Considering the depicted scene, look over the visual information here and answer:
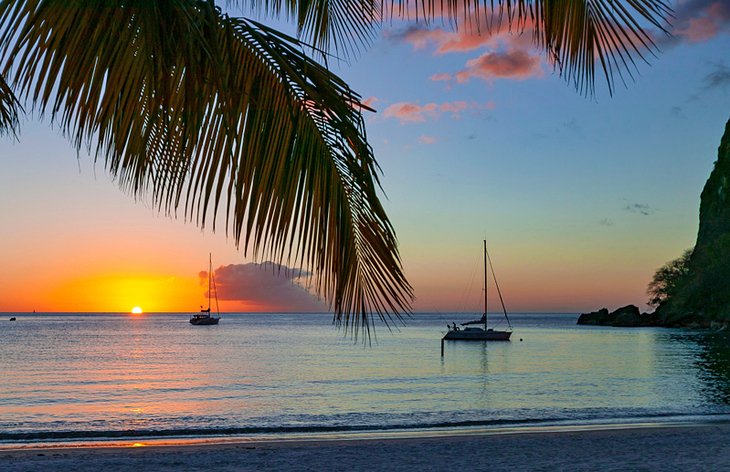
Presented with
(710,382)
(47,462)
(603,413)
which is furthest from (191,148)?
(710,382)

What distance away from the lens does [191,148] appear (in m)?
2.67

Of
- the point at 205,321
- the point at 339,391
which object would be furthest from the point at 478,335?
the point at 205,321

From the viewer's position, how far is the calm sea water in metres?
25.7

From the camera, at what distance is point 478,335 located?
84938mm

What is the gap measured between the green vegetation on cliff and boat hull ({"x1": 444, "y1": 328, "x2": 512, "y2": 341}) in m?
26.0

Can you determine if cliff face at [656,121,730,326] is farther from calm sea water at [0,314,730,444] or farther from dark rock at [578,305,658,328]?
calm sea water at [0,314,730,444]

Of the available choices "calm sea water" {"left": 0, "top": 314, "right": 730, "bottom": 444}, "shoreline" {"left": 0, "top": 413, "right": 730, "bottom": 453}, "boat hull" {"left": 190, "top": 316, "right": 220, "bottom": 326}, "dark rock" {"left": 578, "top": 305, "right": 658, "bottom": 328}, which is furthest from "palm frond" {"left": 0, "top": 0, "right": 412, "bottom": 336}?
"boat hull" {"left": 190, "top": 316, "right": 220, "bottom": 326}

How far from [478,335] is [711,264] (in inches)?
1147

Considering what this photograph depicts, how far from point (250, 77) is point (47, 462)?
13.4 meters

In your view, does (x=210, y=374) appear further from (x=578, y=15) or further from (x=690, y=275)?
(x=690, y=275)

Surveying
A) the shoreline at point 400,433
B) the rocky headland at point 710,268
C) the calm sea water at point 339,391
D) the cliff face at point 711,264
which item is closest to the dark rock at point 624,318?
the rocky headland at point 710,268

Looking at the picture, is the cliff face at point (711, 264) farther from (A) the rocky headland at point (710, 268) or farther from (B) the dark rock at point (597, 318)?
(B) the dark rock at point (597, 318)

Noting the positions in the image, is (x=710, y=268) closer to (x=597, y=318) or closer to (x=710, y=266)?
(x=710, y=266)

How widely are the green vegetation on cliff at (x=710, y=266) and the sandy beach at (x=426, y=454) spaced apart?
253ft
